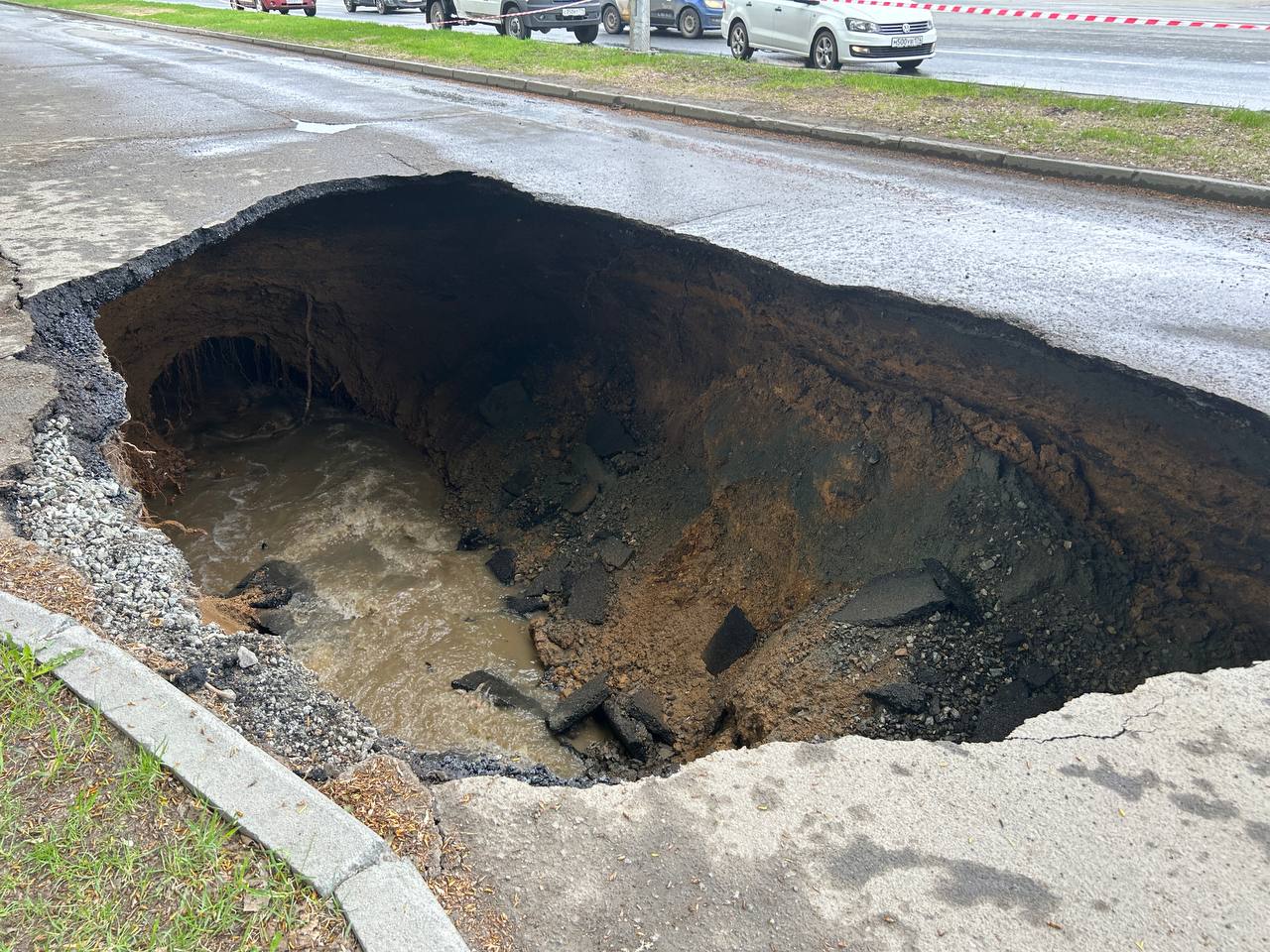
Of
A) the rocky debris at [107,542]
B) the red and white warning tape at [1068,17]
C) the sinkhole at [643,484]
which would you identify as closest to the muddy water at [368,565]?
the sinkhole at [643,484]

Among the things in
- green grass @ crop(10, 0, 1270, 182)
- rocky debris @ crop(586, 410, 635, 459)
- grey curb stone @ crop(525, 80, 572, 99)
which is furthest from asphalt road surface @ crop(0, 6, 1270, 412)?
rocky debris @ crop(586, 410, 635, 459)

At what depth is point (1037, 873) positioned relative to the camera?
2.49 metres

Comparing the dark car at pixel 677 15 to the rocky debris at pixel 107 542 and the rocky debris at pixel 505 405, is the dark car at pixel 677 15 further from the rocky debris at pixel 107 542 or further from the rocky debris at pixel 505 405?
the rocky debris at pixel 107 542

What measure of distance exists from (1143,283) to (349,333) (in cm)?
810

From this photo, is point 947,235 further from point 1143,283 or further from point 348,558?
point 348,558

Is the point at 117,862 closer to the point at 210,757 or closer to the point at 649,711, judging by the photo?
the point at 210,757

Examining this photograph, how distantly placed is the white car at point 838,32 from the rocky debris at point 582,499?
10.1 m

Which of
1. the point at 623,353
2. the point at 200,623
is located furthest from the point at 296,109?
the point at 200,623

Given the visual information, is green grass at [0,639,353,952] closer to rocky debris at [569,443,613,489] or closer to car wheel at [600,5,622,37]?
rocky debris at [569,443,613,489]

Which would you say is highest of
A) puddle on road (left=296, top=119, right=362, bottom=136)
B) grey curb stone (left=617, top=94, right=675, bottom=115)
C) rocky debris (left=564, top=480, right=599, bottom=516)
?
grey curb stone (left=617, top=94, right=675, bottom=115)

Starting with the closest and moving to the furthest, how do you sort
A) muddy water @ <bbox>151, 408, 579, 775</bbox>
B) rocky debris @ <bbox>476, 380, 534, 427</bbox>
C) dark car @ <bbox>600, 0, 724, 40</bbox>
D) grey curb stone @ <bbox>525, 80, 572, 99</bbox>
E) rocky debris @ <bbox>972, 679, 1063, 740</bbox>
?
1. rocky debris @ <bbox>972, 679, 1063, 740</bbox>
2. muddy water @ <bbox>151, 408, 579, 775</bbox>
3. rocky debris @ <bbox>476, 380, 534, 427</bbox>
4. grey curb stone @ <bbox>525, 80, 572, 99</bbox>
5. dark car @ <bbox>600, 0, 724, 40</bbox>

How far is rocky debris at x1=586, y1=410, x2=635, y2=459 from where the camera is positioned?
872 cm

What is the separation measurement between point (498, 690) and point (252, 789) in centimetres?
416

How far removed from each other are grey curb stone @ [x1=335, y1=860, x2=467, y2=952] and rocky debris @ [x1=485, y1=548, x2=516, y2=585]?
5791 mm
